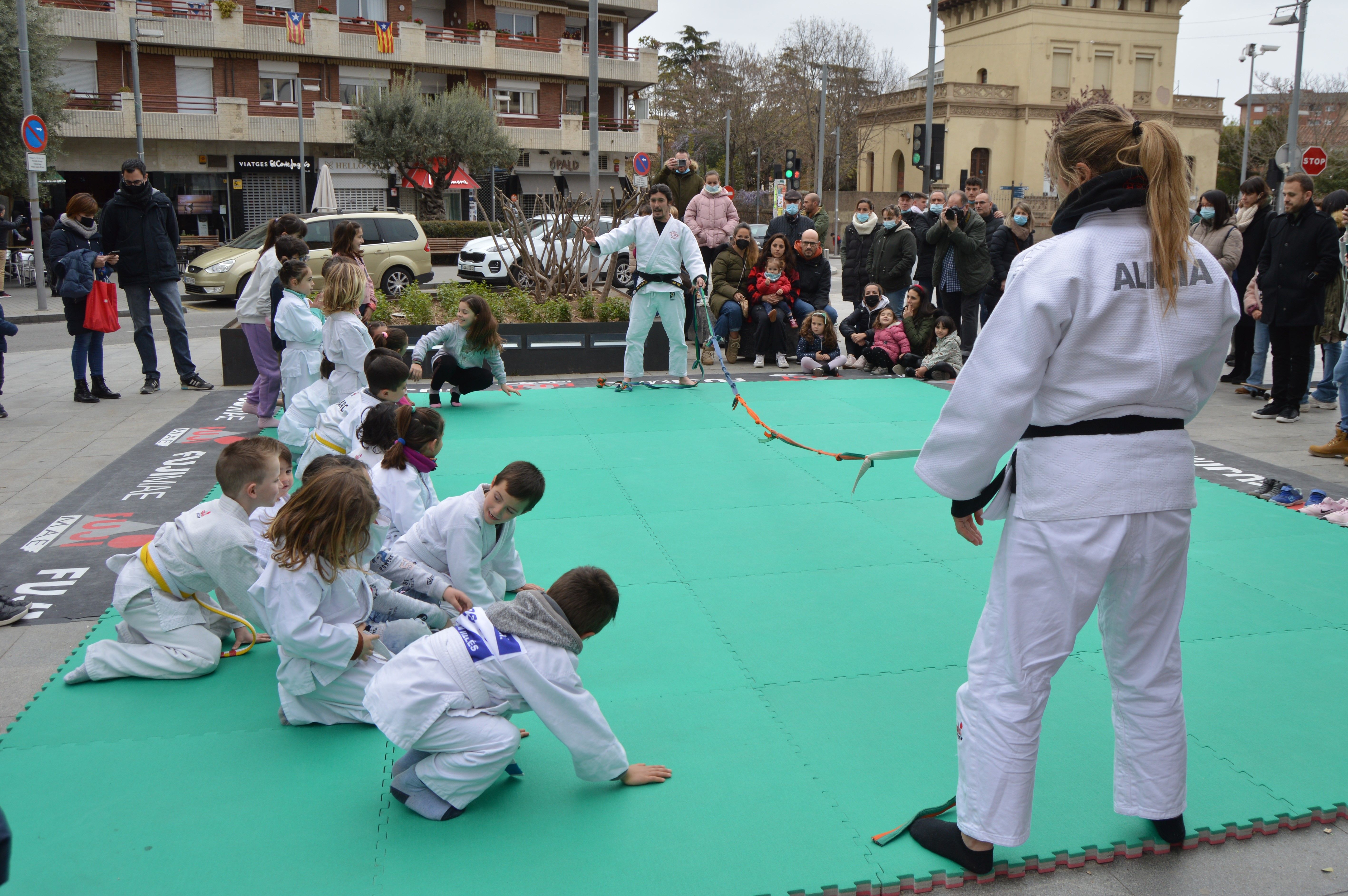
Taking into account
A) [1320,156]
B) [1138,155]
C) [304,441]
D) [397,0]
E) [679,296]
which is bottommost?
[304,441]

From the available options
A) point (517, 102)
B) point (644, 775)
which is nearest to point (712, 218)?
point (644, 775)

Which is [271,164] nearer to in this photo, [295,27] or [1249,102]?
[295,27]

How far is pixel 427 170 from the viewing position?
1315 inches

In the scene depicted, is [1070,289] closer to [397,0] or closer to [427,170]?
[427,170]

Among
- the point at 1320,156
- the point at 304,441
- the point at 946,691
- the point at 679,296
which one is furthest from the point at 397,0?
the point at 946,691

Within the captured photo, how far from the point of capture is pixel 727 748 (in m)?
3.42

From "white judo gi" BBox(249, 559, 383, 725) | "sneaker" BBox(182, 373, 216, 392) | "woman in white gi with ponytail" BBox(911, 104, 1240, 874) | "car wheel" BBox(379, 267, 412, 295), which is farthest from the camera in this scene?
"car wheel" BBox(379, 267, 412, 295)

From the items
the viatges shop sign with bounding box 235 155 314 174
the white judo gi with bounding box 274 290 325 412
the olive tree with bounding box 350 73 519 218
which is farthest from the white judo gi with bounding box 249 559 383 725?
the viatges shop sign with bounding box 235 155 314 174

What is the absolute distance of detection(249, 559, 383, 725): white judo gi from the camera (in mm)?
3359

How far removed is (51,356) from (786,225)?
9.05 meters

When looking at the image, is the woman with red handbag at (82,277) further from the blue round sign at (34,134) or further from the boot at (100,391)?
the blue round sign at (34,134)

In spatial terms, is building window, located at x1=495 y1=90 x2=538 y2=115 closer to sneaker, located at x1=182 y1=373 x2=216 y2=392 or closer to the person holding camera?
the person holding camera

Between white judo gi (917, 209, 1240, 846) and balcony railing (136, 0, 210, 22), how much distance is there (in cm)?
3630

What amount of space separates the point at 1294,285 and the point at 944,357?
3084 mm
